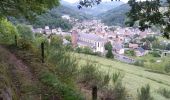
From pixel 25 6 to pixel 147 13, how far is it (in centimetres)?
1084

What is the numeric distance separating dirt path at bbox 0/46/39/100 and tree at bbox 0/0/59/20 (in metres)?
4.51

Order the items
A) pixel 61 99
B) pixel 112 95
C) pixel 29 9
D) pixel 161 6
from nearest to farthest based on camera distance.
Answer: pixel 161 6
pixel 61 99
pixel 112 95
pixel 29 9

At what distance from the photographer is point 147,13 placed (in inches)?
361

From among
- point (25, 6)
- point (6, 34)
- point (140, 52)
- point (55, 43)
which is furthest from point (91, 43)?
point (55, 43)

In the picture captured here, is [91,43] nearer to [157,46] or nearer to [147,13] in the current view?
[157,46]

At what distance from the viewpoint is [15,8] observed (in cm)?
2081

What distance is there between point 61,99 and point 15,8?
10.8 metres

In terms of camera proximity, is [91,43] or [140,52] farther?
[140,52]

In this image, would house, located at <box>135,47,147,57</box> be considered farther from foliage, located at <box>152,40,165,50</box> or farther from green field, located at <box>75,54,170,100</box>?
green field, located at <box>75,54,170,100</box>

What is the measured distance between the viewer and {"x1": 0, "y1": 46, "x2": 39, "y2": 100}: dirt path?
10.6m

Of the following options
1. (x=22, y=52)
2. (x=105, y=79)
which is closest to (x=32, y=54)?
(x=22, y=52)

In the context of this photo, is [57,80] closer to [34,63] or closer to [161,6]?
[34,63]

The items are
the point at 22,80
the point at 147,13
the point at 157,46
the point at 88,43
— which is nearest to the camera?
the point at 147,13

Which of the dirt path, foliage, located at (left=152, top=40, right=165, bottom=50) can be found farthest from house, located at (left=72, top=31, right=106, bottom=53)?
the dirt path
